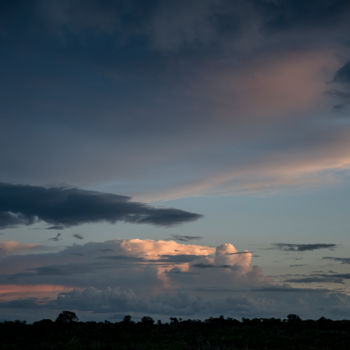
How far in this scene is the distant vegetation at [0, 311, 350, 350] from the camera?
1756 inches

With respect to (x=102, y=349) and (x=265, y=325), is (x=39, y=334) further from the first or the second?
(x=265, y=325)

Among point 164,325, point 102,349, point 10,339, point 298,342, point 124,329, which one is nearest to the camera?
point 102,349

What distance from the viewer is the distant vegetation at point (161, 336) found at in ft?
146

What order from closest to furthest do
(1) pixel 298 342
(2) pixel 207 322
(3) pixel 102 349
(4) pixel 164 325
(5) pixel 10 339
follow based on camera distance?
(3) pixel 102 349 < (5) pixel 10 339 < (1) pixel 298 342 < (4) pixel 164 325 < (2) pixel 207 322

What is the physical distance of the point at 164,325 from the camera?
68.1 m

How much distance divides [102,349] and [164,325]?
27283mm

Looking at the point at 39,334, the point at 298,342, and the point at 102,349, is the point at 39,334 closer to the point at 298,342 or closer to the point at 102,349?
the point at 102,349

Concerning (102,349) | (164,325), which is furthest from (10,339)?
(164,325)

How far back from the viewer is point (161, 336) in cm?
5484

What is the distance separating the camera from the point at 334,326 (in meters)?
70.8

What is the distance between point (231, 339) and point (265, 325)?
22097 millimetres

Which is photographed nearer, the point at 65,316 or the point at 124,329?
the point at 124,329

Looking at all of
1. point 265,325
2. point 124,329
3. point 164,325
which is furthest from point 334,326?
point 124,329

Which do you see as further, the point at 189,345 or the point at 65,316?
the point at 65,316
